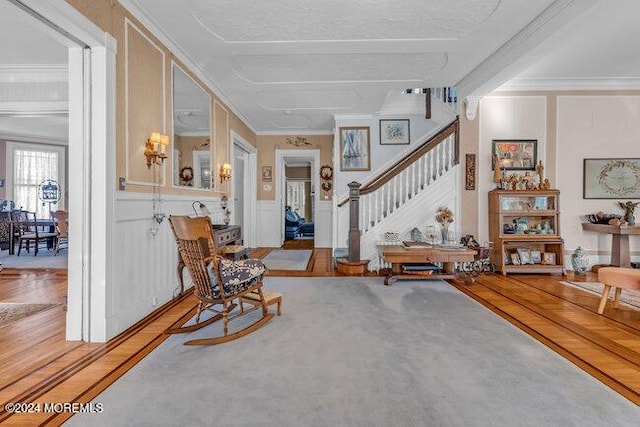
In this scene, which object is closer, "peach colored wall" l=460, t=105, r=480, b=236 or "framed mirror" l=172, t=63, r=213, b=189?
"framed mirror" l=172, t=63, r=213, b=189

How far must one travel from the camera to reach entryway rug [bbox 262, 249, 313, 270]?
5.63 metres

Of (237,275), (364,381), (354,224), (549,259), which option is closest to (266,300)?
(237,275)

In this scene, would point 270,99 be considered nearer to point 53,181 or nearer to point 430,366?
point 430,366

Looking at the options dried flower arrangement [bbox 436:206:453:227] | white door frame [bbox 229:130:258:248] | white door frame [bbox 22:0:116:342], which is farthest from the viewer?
white door frame [bbox 229:130:258:248]

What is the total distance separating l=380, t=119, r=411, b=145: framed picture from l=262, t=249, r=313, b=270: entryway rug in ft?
9.92

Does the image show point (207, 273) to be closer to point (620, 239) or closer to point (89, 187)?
point (89, 187)

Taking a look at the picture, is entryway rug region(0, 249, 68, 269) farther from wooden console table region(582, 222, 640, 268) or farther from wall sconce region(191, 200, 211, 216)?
wooden console table region(582, 222, 640, 268)

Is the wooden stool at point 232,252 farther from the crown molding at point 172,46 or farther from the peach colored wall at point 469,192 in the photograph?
the peach colored wall at point 469,192

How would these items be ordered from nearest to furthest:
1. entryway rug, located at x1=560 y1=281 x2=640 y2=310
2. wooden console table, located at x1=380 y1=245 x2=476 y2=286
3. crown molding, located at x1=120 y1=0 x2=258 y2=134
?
crown molding, located at x1=120 y1=0 x2=258 y2=134 → entryway rug, located at x1=560 y1=281 x2=640 y2=310 → wooden console table, located at x1=380 y1=245 x2=476 y2=286

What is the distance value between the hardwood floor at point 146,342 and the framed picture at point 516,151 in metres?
2.03

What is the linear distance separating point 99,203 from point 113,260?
0.49m

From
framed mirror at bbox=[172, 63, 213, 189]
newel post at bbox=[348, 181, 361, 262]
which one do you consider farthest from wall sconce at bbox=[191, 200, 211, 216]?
newel post at bbox=[348, 181, 361, 262]

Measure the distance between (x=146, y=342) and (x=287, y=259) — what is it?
3.83 meters

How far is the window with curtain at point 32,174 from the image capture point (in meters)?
8.65
